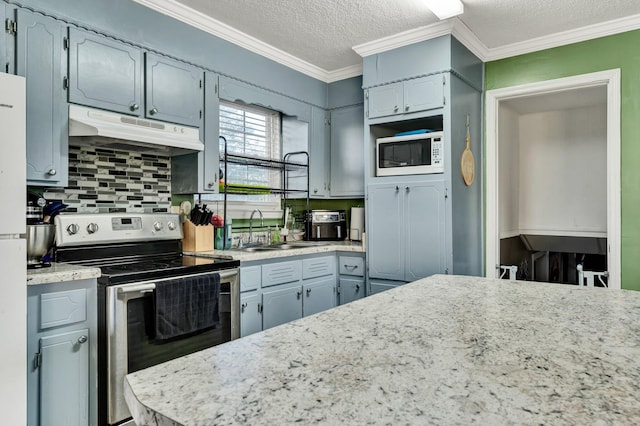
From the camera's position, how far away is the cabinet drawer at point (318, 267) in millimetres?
3322

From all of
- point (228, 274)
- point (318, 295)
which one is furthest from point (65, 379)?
point (318, 295)

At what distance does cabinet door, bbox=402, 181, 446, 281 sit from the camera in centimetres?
313

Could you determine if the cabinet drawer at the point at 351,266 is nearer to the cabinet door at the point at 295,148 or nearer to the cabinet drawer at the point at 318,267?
the cabinet drawer at the point at 318,267

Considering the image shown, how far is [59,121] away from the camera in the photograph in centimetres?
224

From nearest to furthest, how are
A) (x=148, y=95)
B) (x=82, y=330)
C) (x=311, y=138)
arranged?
(x=82, y=330) < (x=148, y=95) < (x=311, y=138)

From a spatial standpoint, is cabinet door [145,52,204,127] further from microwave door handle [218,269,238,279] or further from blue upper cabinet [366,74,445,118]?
blue upper cabinet [366,74,445,118]

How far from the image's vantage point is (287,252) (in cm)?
309

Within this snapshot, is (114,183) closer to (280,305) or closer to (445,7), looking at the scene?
(280,305)

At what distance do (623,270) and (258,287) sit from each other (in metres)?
2.63

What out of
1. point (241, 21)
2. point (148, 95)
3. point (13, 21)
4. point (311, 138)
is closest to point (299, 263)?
point (311, 138)

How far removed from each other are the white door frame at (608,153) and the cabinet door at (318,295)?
1.34 meters

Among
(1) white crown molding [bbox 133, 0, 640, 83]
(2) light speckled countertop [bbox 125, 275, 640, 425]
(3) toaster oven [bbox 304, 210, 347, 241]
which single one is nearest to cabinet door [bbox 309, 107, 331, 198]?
(3) toaster oven [bbox 304, 210, 347, 241]

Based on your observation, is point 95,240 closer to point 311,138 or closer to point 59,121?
point 59,121

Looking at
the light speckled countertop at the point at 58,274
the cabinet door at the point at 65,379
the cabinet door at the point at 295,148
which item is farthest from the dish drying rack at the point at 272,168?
the cabinet door at the point at 65,379
